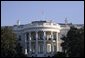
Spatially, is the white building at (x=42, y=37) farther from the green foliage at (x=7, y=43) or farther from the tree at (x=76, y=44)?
the green foliage at (x=7, y=43)

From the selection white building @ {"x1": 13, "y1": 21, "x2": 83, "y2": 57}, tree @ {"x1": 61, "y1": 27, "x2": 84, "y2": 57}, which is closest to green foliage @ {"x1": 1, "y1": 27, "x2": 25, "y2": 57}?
tree @ {"x1": 61, "y1": 27, "x2": 84, "y2": 57}

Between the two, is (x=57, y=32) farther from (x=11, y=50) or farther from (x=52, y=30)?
(x=11, y=50)

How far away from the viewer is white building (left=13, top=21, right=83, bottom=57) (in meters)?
101

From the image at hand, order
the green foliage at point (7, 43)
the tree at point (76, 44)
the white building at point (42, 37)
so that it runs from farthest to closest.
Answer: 1. the white building at point (42, 37)
2. the green foliage at point (7, 43)
3. the tree at point (76, 44)

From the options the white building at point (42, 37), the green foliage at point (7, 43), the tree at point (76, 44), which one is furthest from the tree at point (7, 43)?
the white building at point (42, 37)

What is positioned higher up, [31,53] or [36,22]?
[36,22]

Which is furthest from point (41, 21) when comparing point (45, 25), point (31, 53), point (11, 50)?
point (11, 50)

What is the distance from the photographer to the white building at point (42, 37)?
10081 centimetres

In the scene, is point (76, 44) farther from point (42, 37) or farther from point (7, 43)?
point (42, 37)

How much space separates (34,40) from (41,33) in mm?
2521

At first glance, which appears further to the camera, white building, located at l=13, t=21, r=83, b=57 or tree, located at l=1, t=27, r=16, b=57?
white building, located at l=13, t=21, r=83, b=57

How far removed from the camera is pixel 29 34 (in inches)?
4031

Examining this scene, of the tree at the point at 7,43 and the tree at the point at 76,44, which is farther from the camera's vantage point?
the tree at the point at 7,43

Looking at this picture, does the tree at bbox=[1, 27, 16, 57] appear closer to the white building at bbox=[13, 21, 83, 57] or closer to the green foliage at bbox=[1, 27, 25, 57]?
the green foliage at bbox=[1, 27, 25, 57]
